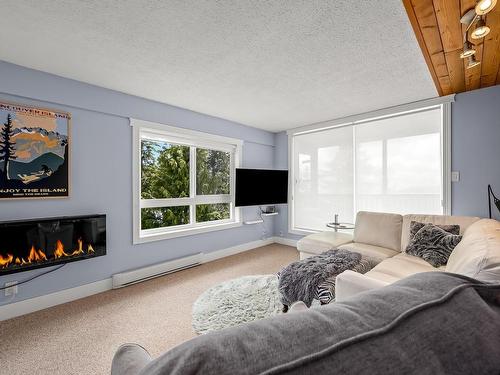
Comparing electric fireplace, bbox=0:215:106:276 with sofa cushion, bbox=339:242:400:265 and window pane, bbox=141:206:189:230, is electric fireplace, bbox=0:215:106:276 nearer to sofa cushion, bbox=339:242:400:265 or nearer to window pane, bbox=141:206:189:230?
window pane, bbox=141:206:189:230

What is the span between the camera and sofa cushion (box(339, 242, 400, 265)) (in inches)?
103

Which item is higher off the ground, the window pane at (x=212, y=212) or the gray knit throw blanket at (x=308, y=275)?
the window pane at (x=212, y=212)

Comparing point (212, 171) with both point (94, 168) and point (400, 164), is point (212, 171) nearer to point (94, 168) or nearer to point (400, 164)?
point (94, 168)

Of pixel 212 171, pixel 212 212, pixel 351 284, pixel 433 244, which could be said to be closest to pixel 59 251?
pixel 212 212

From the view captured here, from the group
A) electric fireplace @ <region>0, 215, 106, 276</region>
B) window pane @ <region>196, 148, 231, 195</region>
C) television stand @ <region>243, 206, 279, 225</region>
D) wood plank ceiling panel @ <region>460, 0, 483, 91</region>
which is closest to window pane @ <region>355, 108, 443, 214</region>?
wood plank ceiling panel @ <region>460, 0, 483, 91</region>

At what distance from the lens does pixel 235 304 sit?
242cm

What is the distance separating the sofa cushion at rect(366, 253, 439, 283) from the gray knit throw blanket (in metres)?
0.22

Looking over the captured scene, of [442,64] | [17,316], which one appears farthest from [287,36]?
[17,316]

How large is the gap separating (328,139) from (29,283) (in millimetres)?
4618

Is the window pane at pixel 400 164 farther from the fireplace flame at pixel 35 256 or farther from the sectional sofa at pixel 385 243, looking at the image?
the fireplace flame at pixel 35 256

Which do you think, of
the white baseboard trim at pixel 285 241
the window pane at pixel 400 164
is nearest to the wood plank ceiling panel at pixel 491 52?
the window pane at pixel 400 164

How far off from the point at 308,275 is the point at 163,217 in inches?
95.3

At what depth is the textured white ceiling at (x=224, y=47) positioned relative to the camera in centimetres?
163

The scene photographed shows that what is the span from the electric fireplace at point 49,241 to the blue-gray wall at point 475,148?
4.48 meters
